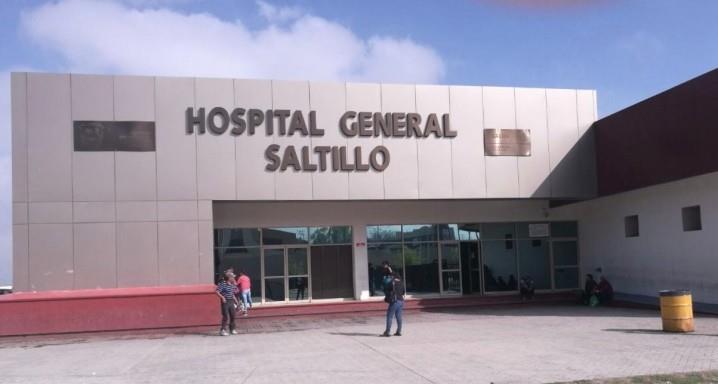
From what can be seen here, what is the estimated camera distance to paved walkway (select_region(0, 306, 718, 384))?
1091cm

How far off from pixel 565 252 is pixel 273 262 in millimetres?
11147

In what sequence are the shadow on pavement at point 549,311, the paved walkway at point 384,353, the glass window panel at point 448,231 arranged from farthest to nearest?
the glass window panel at point 448,231 → the shadow on pavement at point 549,311 → the paved walkway at point 384,353

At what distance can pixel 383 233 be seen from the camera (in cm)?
2484

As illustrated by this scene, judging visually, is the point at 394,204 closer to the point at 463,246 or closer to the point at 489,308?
the point at 463,246

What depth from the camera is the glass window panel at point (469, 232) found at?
84.2 ft

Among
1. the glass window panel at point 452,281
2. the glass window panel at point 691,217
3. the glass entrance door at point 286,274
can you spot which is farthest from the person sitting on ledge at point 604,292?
the glass entrance door at point 286,274

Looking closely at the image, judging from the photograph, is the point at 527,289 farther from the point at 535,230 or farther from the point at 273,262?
the point at 273,262

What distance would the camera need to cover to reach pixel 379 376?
1082 centimetres

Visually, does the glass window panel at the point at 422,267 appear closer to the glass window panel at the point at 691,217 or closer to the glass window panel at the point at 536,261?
the glass window panel at the point at 536,261

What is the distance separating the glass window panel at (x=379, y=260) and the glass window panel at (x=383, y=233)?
0.71 ft

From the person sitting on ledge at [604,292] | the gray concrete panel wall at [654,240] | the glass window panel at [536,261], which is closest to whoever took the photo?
the gray concrete panel wall at [654,240]

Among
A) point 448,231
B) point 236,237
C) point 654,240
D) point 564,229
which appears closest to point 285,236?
point 236,237

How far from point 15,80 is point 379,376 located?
14.8 m

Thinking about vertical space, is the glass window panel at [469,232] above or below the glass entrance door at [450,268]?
above
